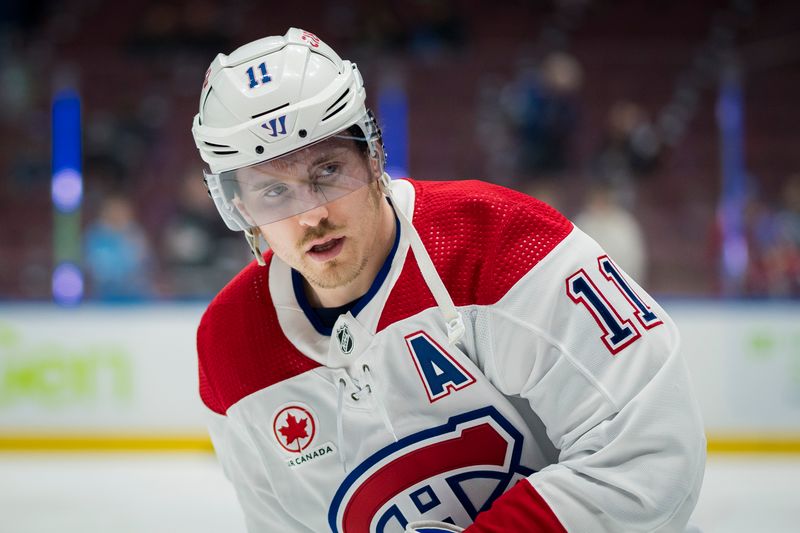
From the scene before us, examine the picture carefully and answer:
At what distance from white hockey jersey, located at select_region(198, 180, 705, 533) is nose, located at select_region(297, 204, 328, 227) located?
150 mm

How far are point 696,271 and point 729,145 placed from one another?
0.80 meters

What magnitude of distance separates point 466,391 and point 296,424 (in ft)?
1.08

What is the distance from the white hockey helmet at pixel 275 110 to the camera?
5.40ft

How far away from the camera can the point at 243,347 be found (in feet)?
6.14

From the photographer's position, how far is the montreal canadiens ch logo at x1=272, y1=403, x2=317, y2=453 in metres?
1.85

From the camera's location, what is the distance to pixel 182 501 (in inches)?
169

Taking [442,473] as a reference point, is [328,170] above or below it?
above

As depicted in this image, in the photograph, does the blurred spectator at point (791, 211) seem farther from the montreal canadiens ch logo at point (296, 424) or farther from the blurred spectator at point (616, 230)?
the montreal canadiens ch logo at point (296, 424)

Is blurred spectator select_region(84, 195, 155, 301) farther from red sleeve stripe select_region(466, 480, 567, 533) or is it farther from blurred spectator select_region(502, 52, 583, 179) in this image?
red sleeve stripe select_region(466, 480, 567, 533)

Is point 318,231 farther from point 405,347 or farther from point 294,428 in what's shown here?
point 294,428

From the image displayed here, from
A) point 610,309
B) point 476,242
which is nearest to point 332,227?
point 476,242

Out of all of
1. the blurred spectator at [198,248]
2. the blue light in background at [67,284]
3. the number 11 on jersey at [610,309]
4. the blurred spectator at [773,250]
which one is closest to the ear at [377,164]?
the number 11 on jersey at [610,309]

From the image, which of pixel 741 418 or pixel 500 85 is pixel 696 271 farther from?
pixel 500 85

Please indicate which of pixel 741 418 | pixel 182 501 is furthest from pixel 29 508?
pixel 741 418
